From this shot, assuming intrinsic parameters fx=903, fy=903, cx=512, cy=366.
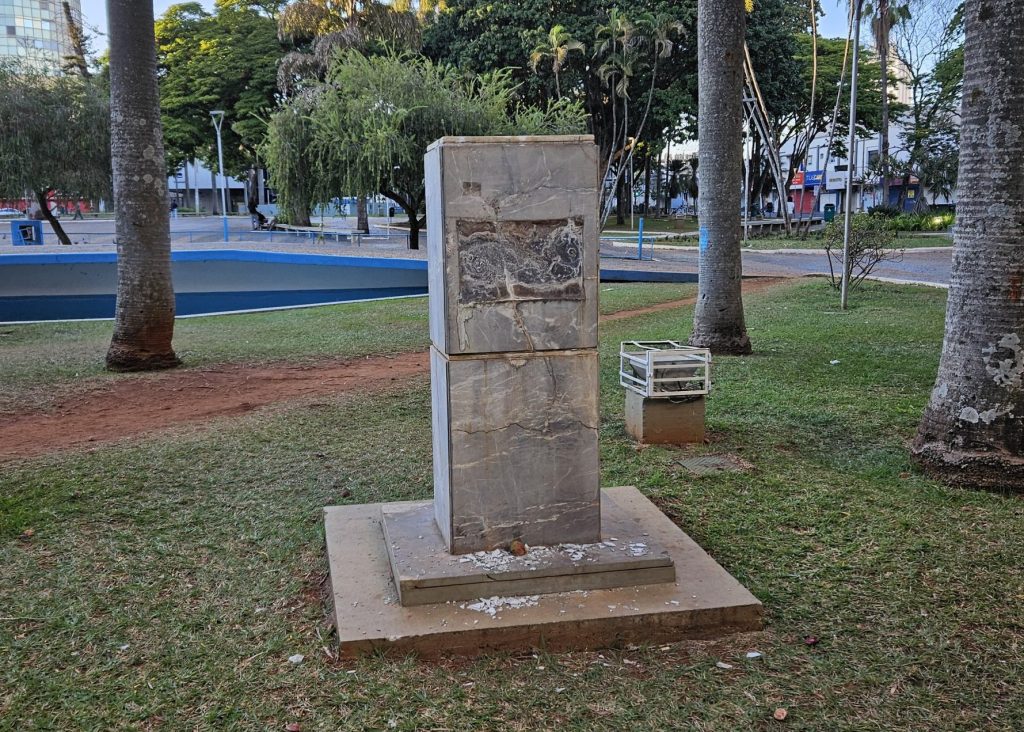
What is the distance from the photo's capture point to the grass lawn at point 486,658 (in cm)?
319

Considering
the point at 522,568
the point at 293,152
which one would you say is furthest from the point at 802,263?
the point at 522,568

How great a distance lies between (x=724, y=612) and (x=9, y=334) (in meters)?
14.0

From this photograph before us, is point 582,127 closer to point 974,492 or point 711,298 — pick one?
point 711,298

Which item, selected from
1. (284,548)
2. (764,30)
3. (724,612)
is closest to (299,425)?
(284,548)

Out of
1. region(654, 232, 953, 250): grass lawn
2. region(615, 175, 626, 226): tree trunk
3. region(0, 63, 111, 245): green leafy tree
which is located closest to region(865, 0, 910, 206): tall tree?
region(654, 232, 953, 250): grass lawn

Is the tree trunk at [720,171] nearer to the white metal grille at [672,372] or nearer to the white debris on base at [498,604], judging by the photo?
the white metal grille at [672,372]

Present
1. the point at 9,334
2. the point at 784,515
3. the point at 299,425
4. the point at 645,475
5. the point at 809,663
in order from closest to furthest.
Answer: the point at 809,663, the point at 784,515, the point at 645,475, the point at 299,425, the point at 9,334

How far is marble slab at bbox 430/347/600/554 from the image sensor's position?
12.9 ft

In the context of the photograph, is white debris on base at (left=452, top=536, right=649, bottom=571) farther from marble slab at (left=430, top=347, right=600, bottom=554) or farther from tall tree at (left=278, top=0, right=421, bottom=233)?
tall tree at (left=278, top=0, right=421, bottom=233)

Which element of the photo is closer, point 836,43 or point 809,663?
point 809,663

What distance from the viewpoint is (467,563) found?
3932 millimetres

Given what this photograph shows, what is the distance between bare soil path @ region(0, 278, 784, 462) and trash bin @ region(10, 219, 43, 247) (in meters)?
22.2

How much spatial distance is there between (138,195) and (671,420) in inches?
261

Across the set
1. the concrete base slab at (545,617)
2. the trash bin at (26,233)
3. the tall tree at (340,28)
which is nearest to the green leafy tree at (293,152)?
the tall tree at (340,28)
